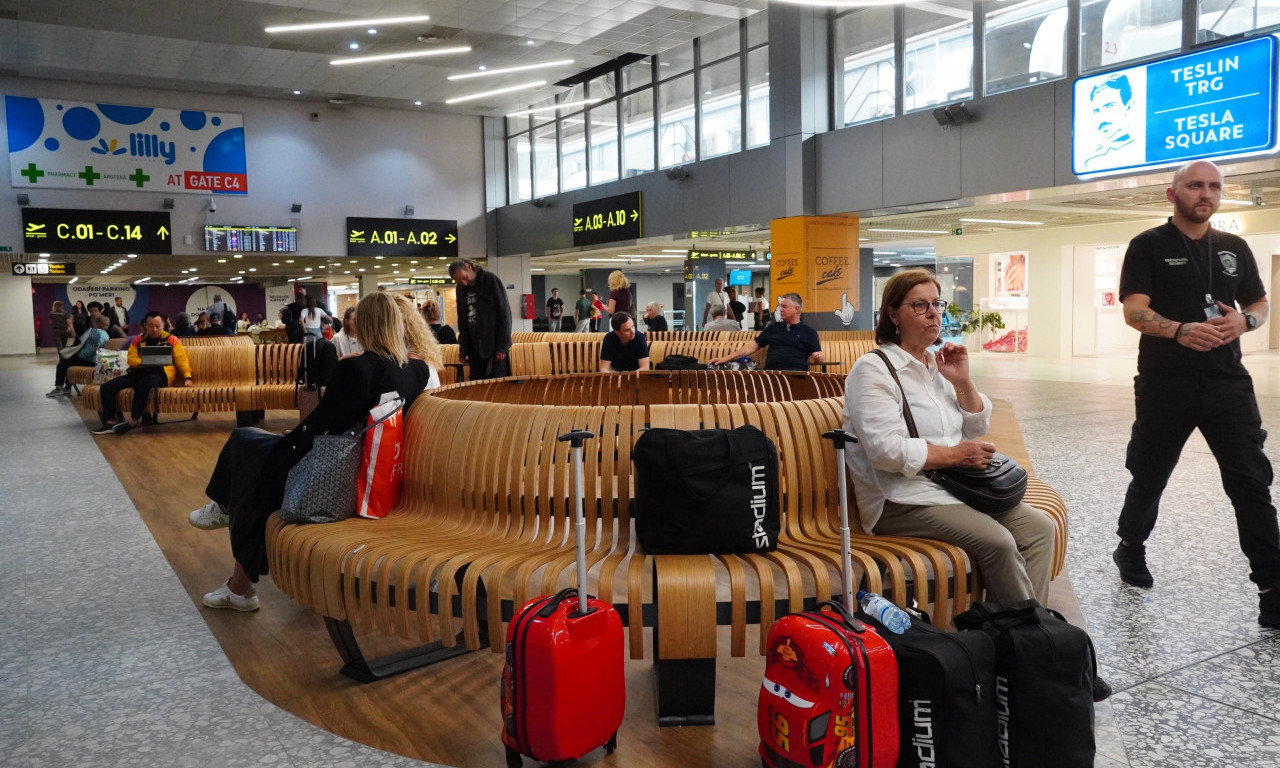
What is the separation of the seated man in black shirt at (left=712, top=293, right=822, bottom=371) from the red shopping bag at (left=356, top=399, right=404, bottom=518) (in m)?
4.80

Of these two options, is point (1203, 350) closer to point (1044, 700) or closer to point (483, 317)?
point (1044, 700)

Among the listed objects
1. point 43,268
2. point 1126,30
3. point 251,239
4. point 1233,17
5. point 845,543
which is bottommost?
point 845,543

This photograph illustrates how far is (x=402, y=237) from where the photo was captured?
2250 centimetres

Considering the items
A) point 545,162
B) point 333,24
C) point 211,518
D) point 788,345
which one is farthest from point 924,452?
point 545,162

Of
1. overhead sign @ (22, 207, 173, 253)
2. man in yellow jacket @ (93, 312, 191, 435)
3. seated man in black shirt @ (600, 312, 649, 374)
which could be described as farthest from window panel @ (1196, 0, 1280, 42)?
overhead sign @ (22, 207, 173, 253)

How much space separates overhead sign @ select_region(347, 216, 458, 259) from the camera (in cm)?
2194

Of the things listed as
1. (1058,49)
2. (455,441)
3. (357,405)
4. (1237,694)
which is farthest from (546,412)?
(1058,49)

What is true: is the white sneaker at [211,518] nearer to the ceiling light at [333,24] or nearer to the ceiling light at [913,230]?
the ceiling light at [333,24]

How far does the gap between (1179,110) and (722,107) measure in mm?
8883

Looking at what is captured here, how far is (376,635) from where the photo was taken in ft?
11.1

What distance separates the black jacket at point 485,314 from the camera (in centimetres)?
707

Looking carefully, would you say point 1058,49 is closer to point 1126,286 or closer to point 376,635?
point 1126,286

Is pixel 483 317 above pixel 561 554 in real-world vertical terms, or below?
above

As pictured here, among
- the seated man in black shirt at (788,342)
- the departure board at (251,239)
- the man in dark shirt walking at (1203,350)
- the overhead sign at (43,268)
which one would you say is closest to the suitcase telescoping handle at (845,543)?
the man in dark shirt walking at (1203,350)
